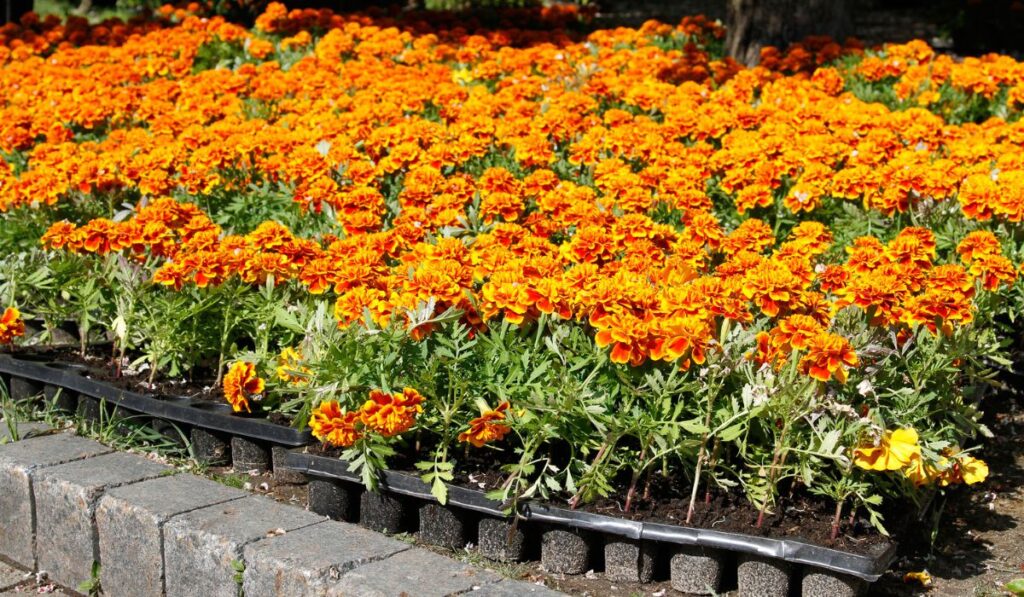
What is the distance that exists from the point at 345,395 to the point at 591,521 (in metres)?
0.75

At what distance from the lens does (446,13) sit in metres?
9.80

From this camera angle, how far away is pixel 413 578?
9.68ft

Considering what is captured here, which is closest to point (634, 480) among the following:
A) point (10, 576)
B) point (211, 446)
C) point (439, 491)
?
point (439, 491)

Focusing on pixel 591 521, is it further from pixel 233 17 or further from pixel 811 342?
pixel 233 17

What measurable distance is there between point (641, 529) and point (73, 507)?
1627mm

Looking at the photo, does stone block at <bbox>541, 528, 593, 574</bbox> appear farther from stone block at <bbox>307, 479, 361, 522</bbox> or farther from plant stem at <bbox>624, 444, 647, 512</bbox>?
stone block at <bbox>307, 479, 361, 522</bbox>

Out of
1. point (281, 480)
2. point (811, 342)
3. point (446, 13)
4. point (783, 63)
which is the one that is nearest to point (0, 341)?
point (281, 480)

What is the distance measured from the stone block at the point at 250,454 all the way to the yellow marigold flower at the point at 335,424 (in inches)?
25.5

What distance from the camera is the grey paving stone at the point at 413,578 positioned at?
2.88 m

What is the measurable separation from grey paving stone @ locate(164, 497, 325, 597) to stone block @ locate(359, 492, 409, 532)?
148 mm

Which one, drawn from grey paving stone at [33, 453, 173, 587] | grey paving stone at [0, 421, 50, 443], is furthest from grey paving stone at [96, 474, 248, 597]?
grey paving stone at [0, 421, 50, 443]

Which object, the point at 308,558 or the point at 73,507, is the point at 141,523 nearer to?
the point at 73,507

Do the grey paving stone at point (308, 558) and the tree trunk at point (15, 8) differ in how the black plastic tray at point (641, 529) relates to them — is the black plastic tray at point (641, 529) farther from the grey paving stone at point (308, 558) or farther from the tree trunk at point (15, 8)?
the tree trunk at point (15, 8)

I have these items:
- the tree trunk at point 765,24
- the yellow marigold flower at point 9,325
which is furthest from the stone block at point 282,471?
the tree trunk at point 765,24
